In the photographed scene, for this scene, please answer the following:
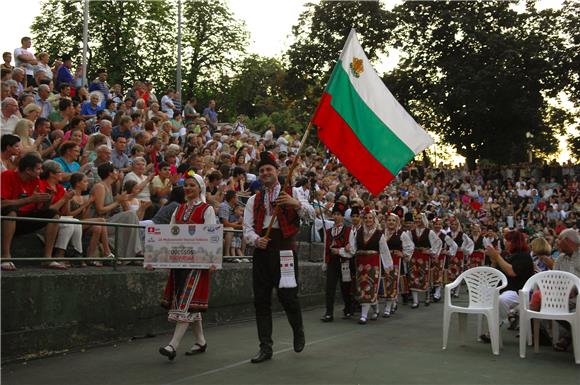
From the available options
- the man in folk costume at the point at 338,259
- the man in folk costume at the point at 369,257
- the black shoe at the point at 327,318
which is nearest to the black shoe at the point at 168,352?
the black shoe at the point at 327,318

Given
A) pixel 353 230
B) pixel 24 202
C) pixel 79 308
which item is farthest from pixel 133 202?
pixel 353 230

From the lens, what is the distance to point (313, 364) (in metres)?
7.76

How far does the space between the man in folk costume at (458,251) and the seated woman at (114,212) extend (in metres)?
11.5

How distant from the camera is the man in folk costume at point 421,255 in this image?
16.0 metres

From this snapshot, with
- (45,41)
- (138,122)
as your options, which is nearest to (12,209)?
(138,122)

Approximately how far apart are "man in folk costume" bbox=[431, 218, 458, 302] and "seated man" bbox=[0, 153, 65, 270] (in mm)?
10709

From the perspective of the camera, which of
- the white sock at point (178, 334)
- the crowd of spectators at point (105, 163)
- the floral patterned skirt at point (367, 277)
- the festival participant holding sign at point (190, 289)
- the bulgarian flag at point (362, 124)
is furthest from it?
the floral patterned skirt at point (367, 277)

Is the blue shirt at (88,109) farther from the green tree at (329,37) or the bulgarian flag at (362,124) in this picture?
the green tree at (329,37)

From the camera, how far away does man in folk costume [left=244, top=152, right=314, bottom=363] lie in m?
8.02

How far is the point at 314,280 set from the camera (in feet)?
49.7

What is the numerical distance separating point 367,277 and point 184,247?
5597 millimetres

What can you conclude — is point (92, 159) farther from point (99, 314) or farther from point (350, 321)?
point (350, 321)

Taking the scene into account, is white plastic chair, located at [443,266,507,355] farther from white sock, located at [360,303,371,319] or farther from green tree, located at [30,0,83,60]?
green tree, located at [30,0,83,60]

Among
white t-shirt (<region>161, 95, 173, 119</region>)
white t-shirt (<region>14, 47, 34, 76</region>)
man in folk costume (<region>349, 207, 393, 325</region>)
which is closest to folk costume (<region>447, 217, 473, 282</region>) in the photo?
man in folk costume (<region>349, 207, 393, 325</region>)
